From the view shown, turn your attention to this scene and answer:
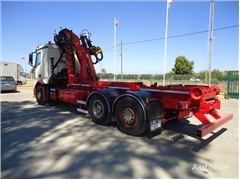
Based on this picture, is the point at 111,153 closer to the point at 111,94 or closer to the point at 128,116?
the point at 128,116

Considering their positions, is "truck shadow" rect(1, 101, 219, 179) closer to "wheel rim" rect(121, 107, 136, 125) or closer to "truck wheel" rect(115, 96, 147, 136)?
"truck wheel" rect(115, 96, 147, 136)

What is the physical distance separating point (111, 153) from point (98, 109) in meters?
2.27

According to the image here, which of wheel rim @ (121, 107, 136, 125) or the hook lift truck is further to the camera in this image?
wheel rim @ (121, 107, 136, 125)

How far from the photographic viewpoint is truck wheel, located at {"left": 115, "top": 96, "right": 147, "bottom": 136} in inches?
180

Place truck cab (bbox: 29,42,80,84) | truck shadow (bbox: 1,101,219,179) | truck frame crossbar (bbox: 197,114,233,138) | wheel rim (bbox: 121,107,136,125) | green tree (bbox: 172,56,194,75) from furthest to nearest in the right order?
1. green tree (bbox: 172,56,194,75)
2. truck cab (bbox: 29,42,80,84)
3. wheel rim (bbox: 121,107,136,125)
4. truck frame crossbar (bbox: 197,114,233,138)
5. truck shadow (bbox: 1,101,219,179)

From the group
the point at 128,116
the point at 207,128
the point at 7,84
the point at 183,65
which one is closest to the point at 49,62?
the point at 128,116

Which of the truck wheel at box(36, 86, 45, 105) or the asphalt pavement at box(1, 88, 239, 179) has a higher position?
the truck wheel at box(36, 86, 45, 105)

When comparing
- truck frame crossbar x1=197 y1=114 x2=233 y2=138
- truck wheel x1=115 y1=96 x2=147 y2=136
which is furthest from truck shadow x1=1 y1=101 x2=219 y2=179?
truck frame crossbar x1=197 y1=114 x2=233 y2=138

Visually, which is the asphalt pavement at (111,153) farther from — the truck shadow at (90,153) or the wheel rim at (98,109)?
the wheel rim at (98,109)

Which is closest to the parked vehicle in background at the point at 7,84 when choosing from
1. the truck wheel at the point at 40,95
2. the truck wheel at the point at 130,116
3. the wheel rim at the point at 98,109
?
the truck wheel at the point at 40,95

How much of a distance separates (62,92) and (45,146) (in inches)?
169

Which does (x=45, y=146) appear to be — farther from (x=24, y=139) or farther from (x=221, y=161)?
(x=221, y=161)

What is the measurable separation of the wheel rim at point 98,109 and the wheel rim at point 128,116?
93 centimetres

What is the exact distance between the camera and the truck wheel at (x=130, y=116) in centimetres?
457
